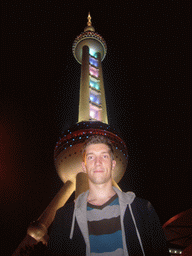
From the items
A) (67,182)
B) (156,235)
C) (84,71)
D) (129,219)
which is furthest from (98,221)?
(84,71)

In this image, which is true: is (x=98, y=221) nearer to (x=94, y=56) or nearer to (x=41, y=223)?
(x=41, y=223)

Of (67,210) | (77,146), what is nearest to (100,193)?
(67,210)

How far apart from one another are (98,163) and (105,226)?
3.89ft

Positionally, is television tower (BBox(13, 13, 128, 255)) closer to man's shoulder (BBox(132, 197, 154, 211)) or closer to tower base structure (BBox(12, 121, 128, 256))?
tower base structure (BBox(12, 121, 128, 256))

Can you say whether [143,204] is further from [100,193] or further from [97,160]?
[97,160]

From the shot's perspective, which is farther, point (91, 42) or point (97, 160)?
point (91, 42)

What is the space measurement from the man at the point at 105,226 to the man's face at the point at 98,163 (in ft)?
0.07

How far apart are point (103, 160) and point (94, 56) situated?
1483 inches

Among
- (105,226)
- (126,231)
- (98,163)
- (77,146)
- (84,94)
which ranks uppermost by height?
(84,94)

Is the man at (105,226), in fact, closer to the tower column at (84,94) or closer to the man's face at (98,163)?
the man's face at (98,163)

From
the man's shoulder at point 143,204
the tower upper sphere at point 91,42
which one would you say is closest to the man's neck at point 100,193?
the man's shoulder at point 143,204

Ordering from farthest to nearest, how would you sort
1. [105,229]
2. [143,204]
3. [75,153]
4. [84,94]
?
[84,94], [75,153], [143,204], [105,229]

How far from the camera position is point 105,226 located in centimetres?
360

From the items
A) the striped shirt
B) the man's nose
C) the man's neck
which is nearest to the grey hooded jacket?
the striped shirt
